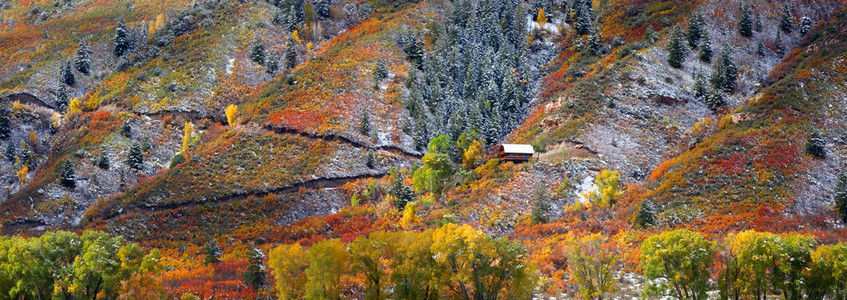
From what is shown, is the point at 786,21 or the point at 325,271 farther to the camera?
the point at 786,21

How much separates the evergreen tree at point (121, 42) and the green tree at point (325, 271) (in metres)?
88.0

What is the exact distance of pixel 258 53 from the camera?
107938 mm

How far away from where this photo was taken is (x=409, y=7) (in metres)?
121

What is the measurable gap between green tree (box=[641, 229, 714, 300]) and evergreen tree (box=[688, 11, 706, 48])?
2583 inches

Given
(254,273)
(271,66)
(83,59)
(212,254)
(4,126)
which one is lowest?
(212,254)

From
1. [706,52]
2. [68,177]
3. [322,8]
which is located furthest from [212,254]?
[322,8]

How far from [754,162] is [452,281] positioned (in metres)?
39.4

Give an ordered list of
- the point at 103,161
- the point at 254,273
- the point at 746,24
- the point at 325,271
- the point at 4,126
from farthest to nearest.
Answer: the point at 746,24 < the point at 4,126 < the point at 103,161 < the point at 254,273 < the point at 325,271

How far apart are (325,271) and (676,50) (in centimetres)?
6979

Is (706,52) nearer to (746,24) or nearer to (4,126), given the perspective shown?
(746,24)

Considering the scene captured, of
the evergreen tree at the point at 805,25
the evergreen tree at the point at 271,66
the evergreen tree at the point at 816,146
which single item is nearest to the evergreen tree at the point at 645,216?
the evergreen tree at the point at 816,146

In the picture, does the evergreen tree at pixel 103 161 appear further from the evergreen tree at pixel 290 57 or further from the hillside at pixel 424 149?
the evergreen tree at pixel 290 57

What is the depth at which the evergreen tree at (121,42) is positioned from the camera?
10875 centimetres

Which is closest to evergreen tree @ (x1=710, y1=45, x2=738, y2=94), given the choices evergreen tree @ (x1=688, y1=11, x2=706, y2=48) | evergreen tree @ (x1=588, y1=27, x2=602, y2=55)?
evergreen tree @ (x1=688, y1=11, x2=706, y2=48)
